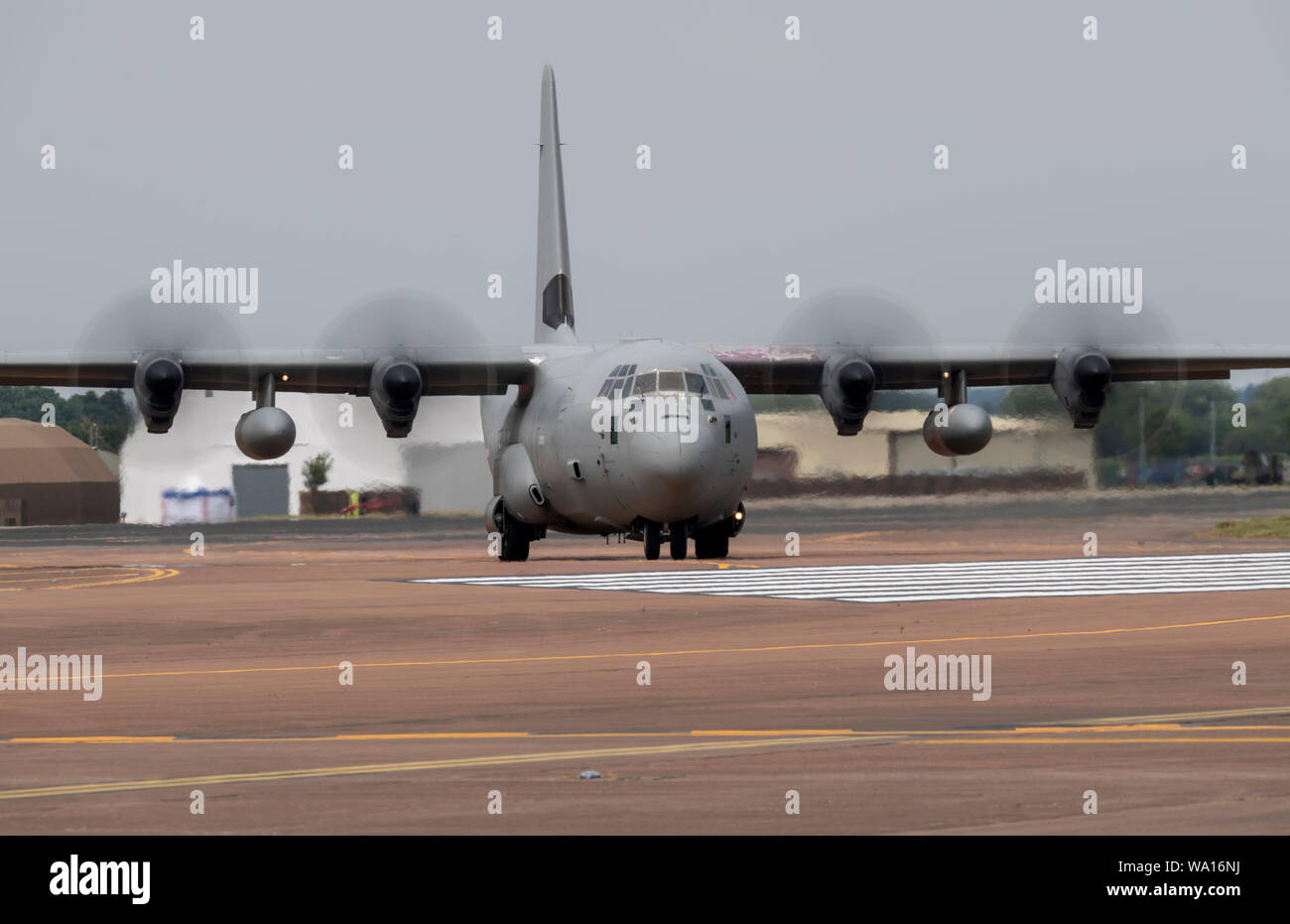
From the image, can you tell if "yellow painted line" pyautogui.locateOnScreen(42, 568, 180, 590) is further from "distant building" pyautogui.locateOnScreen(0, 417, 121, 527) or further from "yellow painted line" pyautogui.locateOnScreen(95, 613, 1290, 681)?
"distant building" pyautogui.locateOnScreen(0, 417, 121, 527)

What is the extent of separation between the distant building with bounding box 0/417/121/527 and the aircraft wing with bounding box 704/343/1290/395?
72.7 feet

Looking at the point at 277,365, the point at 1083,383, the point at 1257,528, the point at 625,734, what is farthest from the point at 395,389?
the point at 625,734

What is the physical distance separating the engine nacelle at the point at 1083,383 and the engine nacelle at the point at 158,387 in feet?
56.4

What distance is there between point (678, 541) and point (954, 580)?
706 centimetres

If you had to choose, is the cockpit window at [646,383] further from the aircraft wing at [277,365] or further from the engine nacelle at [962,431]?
the engine nacelle at [962,431]

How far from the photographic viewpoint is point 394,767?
9.24 metres

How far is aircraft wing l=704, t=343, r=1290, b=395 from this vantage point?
37.0m

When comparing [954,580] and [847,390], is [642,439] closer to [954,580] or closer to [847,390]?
[954,580]

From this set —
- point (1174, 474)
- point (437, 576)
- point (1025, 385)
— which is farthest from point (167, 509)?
point (1174, 474)

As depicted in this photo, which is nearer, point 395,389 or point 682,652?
point 682,652

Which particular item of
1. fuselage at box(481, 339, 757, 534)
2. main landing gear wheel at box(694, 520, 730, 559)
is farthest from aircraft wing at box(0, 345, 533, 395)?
main landing gear wheel at box(694, 520, 730, 559)

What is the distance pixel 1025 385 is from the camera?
132ft

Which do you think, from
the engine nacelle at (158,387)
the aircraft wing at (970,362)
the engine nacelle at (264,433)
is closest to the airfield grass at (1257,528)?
the aircraft wing at (970,362)

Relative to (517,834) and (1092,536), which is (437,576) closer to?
(1092,536)
